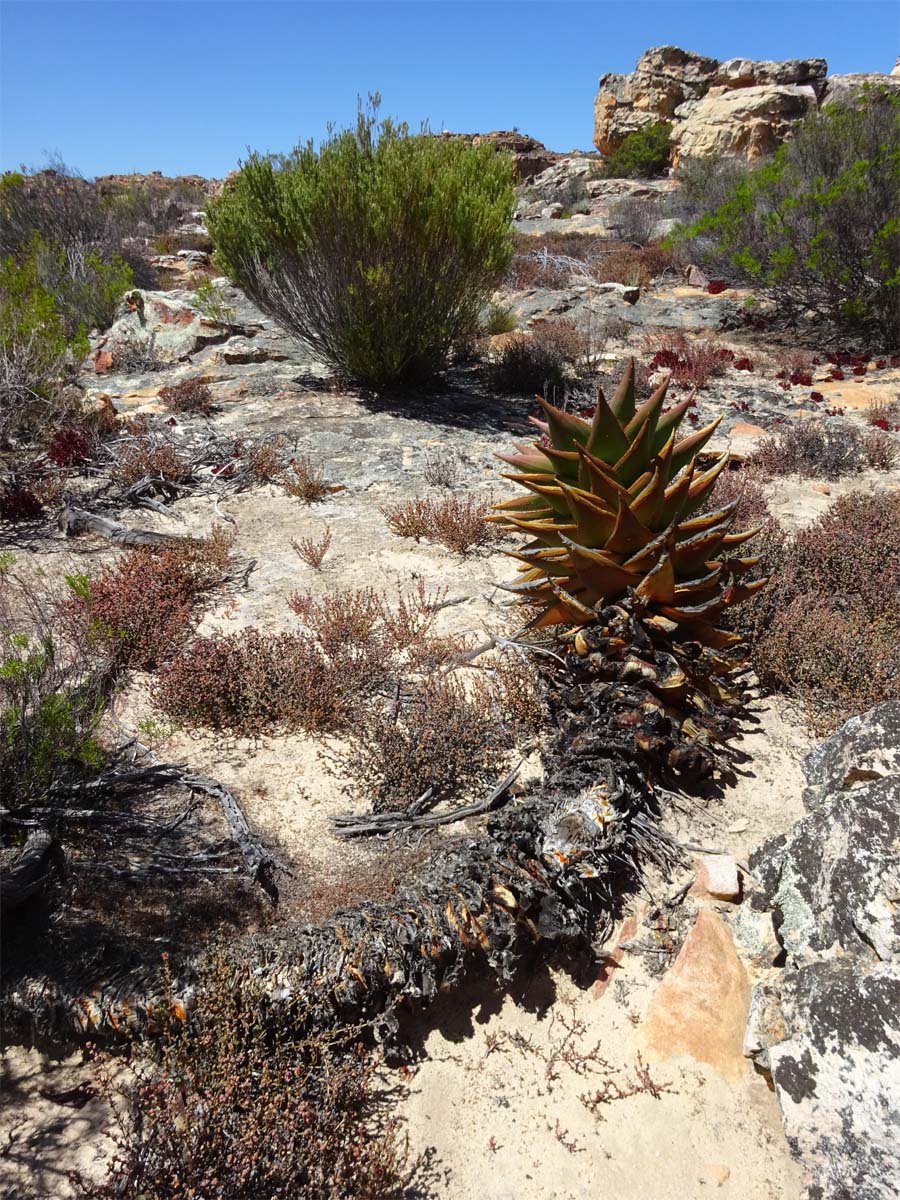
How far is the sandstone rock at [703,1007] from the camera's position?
213cm

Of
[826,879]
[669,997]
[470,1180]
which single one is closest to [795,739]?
[826,879]

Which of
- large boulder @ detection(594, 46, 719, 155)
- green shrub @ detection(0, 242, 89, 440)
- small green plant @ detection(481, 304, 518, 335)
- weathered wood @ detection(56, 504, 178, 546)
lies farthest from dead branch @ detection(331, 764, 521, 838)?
large boulder @ detection(594, 46, 719, 155)

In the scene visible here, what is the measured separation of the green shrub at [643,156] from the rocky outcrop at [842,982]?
33796mm

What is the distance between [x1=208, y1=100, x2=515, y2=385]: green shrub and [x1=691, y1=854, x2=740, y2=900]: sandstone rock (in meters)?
6.80

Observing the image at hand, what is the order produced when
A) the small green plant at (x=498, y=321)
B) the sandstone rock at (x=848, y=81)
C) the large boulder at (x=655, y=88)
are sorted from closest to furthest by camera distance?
the small green plant at (x=498, y=321)
the sandstone rock at (x=848, y=81)
the large boulder at (x=655, y=88)

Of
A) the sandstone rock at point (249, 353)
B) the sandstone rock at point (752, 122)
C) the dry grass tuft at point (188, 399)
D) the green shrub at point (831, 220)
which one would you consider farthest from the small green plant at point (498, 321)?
the sandstone rock at point (752, 122)

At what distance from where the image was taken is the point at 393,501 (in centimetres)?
601

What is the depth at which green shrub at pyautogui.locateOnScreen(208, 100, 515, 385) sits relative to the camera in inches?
292

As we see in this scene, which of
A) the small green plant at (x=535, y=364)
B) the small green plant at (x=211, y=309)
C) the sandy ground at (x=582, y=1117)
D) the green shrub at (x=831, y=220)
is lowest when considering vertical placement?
the sandy ground at (x=582, y=1117)

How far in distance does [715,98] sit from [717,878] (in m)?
34.6

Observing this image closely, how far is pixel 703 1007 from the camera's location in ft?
7.27

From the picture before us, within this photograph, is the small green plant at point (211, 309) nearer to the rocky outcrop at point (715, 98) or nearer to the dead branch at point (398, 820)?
the dead branch at point (398, 820)

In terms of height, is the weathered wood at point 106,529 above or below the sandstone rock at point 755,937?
above

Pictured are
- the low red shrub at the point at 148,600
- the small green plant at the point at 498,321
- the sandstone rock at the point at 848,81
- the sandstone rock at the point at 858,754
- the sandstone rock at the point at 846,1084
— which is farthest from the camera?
the sandstone rock at the point at 848,81
